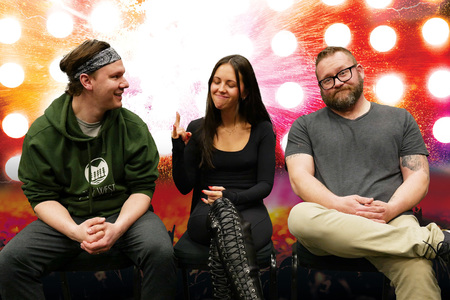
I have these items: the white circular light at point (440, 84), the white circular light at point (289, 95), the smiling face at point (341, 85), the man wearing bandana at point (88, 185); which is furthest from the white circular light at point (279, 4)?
the man wearing bandana at point (88, 185)

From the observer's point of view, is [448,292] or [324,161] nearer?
[324,161]

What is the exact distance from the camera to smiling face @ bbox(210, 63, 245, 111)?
7.34 feet

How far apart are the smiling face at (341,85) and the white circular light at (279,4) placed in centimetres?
59

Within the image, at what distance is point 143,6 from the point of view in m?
2.68

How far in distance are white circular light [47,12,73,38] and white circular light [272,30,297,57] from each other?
1.29 meters

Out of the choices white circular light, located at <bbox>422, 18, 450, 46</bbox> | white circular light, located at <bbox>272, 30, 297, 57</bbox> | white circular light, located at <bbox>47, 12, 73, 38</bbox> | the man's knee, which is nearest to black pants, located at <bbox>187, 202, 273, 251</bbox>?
the man's knee

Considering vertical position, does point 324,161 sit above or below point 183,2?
below

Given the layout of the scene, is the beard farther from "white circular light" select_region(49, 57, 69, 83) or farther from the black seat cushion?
"white circular light" select_region(49, 57, 69, 83)

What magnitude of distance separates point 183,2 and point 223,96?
33.1 inches

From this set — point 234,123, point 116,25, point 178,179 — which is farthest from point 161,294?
point 116,25

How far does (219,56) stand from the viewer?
2.71 meters

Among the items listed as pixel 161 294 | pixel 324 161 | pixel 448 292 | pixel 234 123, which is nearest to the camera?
pixel 161 294

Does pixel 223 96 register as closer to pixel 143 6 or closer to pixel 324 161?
pixel 324 161

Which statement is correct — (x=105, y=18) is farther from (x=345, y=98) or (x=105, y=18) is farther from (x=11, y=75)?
(x=345, y=98)
